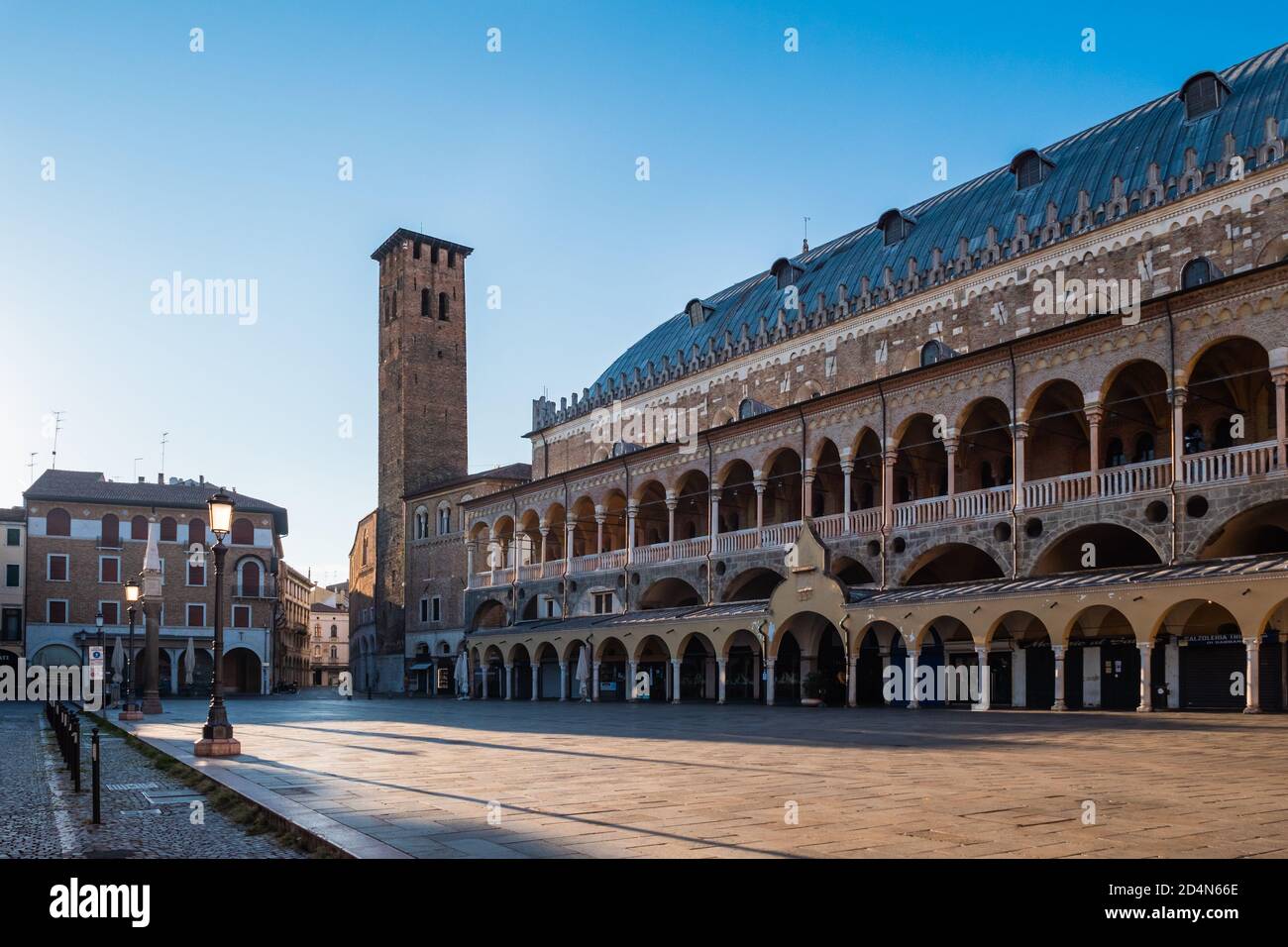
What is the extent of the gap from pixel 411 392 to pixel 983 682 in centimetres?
4904

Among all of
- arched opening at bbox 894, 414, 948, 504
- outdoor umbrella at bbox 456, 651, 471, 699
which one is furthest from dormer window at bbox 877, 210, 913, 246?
outdoor umbrella at bbox 456, 651, 471, 699

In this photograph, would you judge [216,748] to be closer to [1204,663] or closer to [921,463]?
[1204,663]

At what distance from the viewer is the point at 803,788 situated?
11.7 m

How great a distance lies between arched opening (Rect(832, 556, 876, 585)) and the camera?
117 feet

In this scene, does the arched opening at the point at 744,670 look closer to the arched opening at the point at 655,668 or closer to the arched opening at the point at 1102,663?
the arched opening at the point at 655,668

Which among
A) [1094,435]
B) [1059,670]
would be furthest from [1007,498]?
[1059,670]

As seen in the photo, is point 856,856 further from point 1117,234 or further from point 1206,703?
point 1117,234

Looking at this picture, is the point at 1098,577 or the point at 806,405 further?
the point at 806,405

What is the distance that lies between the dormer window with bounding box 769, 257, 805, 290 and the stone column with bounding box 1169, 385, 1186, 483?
77.3 feet

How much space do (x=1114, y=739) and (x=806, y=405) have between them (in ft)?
67.2

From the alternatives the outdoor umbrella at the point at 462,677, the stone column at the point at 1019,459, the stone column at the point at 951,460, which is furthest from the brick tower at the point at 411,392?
the stone column at the point at 1019,459

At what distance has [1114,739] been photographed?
1780 centimetres

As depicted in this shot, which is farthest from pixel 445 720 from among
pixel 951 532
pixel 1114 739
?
pixel 1114 739

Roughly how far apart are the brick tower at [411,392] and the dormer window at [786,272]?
2859cm
